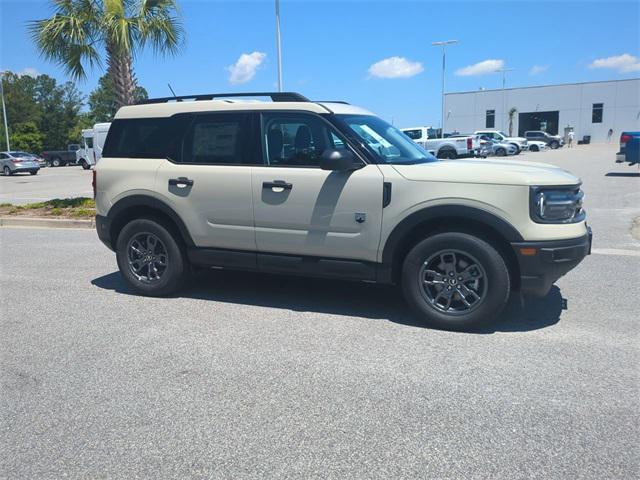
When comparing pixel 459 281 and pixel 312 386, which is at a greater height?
pixel 459 281

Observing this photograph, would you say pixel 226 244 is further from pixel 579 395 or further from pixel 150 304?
pixel 579 395

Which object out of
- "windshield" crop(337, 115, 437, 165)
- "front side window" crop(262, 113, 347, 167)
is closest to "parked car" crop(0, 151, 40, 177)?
"front side window" crop(262, 113, 347, 167)

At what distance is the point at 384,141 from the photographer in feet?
17.3

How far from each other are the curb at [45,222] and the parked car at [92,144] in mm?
21948

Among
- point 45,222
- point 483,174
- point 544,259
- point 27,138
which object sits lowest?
point 45,222

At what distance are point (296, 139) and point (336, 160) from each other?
0.71 meters

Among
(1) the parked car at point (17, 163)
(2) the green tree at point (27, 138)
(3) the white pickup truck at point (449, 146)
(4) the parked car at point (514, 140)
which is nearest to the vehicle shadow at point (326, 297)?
(3) the white pickup truck at point (449, 146)

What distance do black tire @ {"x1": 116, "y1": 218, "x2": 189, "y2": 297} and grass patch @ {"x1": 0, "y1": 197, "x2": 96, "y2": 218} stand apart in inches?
250

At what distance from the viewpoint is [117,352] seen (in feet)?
14.4

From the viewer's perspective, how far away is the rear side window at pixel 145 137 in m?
5.71

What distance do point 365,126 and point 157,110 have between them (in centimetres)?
225

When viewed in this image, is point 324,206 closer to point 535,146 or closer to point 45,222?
point 45,222

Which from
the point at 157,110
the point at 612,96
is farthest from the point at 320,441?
the point at 612,96

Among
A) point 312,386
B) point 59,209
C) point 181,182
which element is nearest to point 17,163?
point 59,209
